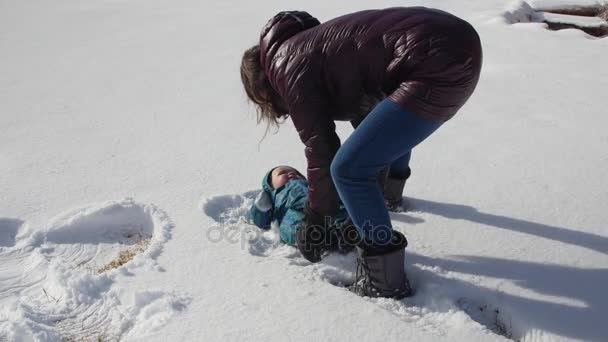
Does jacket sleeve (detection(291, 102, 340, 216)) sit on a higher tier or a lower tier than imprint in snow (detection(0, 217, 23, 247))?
higher

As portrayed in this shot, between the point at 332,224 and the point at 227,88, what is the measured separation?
2.27 m

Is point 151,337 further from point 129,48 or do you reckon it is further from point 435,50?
point 129,48

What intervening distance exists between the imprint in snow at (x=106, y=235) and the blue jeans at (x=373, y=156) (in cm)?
86

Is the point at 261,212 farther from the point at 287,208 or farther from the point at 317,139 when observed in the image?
the point at 317,139

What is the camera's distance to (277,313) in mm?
1684

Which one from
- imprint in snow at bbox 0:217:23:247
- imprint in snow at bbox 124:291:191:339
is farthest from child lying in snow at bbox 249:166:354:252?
imprint in snow at bbox 0:217:23:247

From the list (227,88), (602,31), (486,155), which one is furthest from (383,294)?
(602,31)

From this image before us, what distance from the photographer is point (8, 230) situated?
2.38 metres

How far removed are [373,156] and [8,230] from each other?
1.73 meters

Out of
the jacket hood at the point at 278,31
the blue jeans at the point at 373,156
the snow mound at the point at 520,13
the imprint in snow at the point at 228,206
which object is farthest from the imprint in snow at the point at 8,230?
the snow mound at the point at 520,13

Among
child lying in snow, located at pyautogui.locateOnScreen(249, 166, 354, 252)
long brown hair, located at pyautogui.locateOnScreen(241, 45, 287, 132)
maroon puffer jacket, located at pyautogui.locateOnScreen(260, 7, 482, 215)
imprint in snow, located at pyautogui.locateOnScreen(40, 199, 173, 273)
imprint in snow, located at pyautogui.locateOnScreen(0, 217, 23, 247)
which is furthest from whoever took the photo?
imprint in snow, located at pyautogui.locateOnScreen(0, 217, 23, 247)

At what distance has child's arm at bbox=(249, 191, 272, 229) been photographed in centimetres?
223

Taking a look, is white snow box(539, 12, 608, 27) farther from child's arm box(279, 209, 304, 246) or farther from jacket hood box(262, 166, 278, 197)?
child's arm box(279, 209, 304, 246)

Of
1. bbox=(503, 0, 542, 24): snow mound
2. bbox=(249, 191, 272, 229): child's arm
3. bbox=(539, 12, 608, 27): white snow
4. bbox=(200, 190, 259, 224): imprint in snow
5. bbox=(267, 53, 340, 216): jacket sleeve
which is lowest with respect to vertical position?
bbox=(200, 190, 259, 224): imprint in snow
